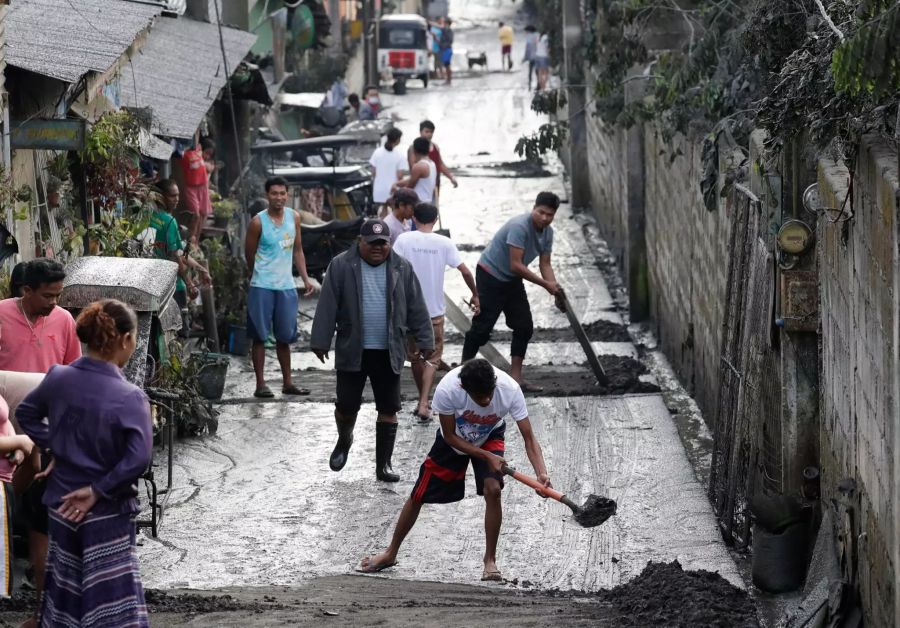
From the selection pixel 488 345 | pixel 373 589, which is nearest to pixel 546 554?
pixel 373 589

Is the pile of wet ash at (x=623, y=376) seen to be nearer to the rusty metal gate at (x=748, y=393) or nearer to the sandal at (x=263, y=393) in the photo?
the sandal at (x=263, y=393)

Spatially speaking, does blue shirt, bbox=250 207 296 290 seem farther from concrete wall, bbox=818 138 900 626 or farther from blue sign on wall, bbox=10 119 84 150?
concrete wall, bbox=818 138 900 626

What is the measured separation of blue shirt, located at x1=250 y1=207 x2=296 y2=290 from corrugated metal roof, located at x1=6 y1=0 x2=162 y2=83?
1951mm

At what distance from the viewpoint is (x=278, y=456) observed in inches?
→ 435

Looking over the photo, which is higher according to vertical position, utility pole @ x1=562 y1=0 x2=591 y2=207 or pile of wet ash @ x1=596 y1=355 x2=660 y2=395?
utility pole @ x1=562 y1=0 x2=591 y2=207

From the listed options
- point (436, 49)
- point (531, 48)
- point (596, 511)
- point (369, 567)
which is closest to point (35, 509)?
point (369, 567)

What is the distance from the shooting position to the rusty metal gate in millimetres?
8977

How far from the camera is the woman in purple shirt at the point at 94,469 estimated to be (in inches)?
231

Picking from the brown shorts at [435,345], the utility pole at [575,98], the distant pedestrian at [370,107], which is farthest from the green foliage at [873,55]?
the distant pedestrian at [370,107]

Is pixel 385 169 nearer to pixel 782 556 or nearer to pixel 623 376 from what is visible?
pixel 623 376

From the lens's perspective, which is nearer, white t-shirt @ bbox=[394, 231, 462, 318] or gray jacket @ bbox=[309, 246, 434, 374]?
gray jacket @ bbox=[309, 246, 434, 374]

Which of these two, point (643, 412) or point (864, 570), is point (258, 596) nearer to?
point (864, 570)

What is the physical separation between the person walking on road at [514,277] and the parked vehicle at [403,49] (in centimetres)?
2898

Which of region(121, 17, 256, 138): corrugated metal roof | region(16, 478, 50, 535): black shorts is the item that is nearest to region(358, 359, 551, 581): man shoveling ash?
region(16, 478, 50, 535): black shorts
